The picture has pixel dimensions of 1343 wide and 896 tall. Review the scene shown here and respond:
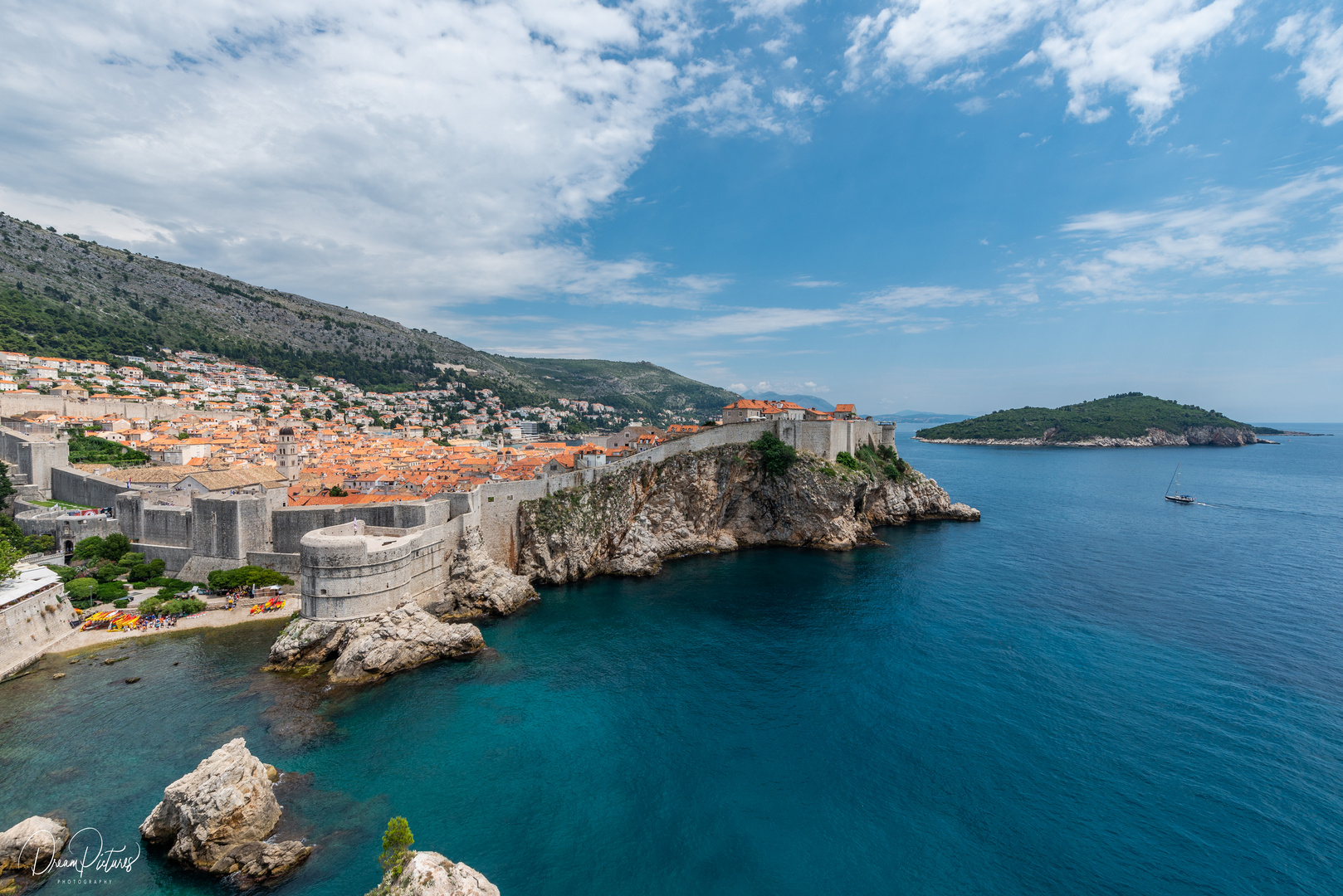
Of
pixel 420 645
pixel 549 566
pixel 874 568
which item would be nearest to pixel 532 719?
pixel 420 645

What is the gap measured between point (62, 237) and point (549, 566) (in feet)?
409

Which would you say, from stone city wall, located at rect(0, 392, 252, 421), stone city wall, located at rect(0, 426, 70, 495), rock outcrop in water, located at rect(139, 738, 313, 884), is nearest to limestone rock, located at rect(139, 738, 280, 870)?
rock outcrop in water, located at rect(139, 738, 313, 884)

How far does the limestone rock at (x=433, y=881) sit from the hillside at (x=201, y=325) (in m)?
76.5

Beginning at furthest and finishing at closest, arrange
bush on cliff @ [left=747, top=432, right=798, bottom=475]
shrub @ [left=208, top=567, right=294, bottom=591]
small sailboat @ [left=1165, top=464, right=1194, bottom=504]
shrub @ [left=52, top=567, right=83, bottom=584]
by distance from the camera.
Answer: small sailboat @ [left=1165, top=464, right=1194, bottom=504]
bush on cliff @ [left=747, top=432, right=798, bottom=475]
shrub @ [left=208, top=567, right=294, bottom=591]
shrub @ [left=52, top=567, right=83, bottom=584]

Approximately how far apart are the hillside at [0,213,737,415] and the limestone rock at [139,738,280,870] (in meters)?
70.3

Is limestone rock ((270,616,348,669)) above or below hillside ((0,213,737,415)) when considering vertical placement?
below

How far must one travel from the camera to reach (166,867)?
444 inches

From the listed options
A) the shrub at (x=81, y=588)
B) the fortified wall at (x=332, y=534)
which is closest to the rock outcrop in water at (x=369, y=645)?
the fortified wall at (x=332, y=534)

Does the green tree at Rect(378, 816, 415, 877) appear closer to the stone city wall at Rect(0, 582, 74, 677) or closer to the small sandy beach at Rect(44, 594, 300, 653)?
the small sandy beach at Rect(44, 594, 300, 653)

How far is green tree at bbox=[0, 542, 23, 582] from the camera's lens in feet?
64.0

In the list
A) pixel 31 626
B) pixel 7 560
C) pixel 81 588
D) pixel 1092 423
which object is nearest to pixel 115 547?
pixel 81 588

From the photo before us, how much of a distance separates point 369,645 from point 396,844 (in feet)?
37.7

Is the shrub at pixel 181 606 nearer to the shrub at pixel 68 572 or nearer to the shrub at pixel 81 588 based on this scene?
the shrub at pixel 81 588

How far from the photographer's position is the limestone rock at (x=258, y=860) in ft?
36.1
